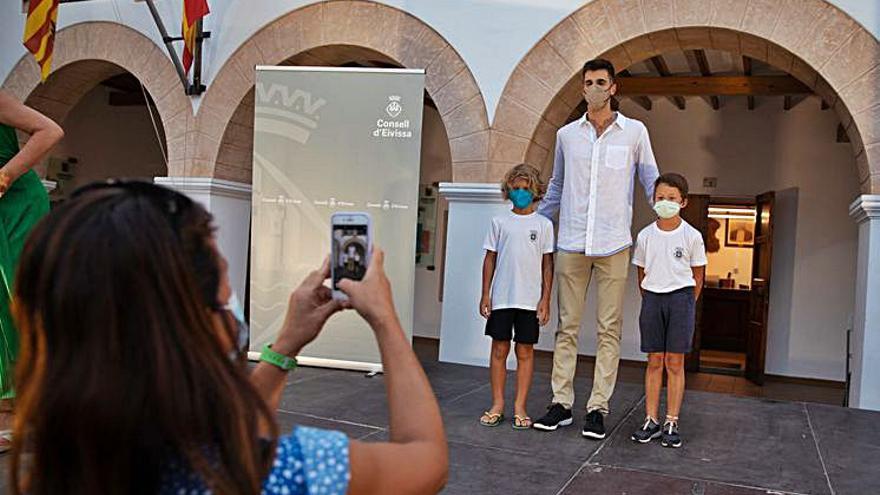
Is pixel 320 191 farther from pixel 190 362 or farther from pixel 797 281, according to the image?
pixel 797 281

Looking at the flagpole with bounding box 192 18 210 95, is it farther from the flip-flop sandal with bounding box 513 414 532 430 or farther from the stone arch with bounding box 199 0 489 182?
the flip-flop sandal with bounding box 513 414 532 430

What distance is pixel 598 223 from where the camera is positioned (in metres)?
3.85

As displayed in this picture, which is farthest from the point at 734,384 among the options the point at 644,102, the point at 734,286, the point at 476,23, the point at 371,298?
the point at 371,298

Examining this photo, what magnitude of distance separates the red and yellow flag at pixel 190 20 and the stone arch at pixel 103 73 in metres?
0.37

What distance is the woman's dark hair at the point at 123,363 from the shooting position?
29.3 inches

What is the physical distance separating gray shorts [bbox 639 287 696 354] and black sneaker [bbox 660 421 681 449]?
1.11 feet

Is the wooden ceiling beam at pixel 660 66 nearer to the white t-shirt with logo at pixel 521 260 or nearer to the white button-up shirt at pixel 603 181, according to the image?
the white button-up shirt at pixel 603 181

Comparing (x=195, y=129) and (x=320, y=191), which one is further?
(x=195, y=129)

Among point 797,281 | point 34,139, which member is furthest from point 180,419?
point 797,281

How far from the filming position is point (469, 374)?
5.39 metres

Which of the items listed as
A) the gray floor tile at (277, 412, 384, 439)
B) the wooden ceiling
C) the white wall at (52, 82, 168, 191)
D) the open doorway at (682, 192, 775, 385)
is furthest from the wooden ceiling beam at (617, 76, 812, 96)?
the white wall at (52, 82, 168, 191)

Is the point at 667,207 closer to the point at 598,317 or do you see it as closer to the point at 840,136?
the point at 598,317

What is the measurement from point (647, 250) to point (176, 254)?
321 centimetres

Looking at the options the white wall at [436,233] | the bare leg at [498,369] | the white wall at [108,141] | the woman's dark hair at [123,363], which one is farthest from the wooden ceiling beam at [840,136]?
the woman's dark hair at [123,363]
